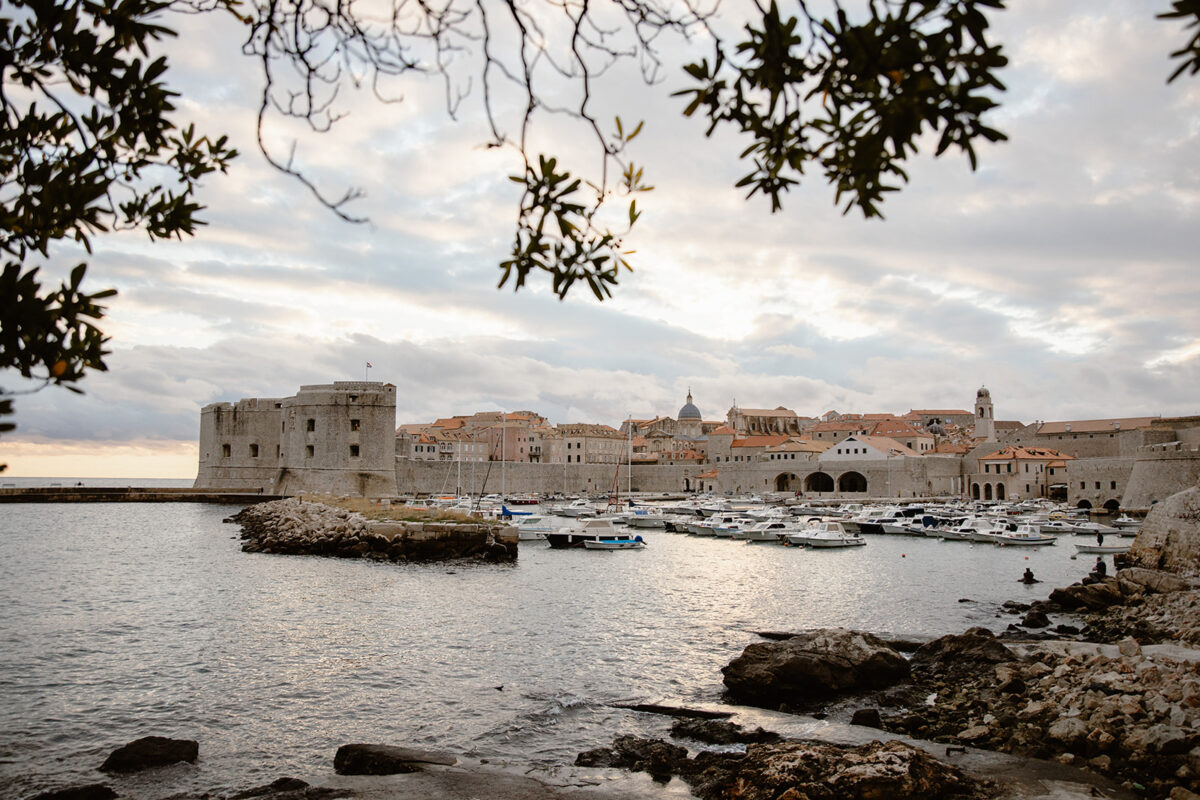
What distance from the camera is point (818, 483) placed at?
68938 millimetres

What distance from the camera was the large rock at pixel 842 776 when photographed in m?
5.97

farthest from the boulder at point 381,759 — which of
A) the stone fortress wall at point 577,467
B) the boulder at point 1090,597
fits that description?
the stone fortress wall at point 577,467

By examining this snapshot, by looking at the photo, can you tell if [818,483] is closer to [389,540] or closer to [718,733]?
[389,540]

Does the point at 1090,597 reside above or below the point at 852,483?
below

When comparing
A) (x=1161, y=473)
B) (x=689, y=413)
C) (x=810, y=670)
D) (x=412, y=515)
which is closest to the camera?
(x=810, y=670)

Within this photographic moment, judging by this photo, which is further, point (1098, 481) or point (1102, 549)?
point (1098, 481)

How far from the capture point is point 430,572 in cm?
2209

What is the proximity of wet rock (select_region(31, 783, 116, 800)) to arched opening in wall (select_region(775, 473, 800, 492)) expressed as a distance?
6542cm

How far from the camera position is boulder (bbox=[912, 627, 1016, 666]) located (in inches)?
429

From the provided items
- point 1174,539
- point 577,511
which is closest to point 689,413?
point 577,511

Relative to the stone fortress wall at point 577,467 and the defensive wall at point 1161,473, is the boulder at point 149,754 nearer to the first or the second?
the stone fortress wall at point 577,467

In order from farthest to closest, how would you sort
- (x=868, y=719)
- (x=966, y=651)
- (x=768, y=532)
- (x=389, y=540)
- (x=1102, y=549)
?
(x=768, y=532) < (x=1102, y=549) < (x=389, y=540) < (x=966, y=651) < (x=868, y=719)

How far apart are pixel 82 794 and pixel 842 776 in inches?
236

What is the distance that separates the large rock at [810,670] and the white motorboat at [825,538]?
888 inches
